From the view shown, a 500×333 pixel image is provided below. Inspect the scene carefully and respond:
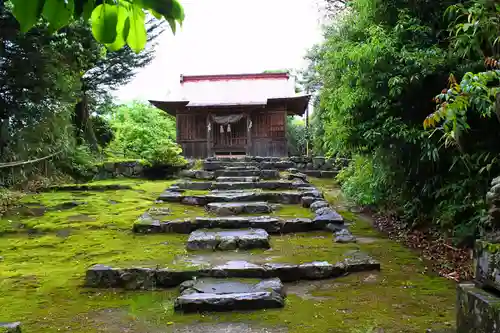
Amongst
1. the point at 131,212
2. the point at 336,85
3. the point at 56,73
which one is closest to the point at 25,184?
the point at 56,73

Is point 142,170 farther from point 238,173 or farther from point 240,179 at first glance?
point 240,179

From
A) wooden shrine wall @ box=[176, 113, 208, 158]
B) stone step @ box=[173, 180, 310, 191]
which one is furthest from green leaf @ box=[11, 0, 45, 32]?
wooden shrine wall @ box=[176, 113, 208, 158]

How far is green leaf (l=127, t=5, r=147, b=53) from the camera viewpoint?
3.61 feet

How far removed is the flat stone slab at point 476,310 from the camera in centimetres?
179

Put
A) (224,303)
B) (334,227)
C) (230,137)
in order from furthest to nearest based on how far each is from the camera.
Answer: (230,137), (334,227), (224,303)

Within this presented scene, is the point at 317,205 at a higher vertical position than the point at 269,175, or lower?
lower

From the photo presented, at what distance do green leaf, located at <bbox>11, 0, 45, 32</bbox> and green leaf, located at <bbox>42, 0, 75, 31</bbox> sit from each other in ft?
0.21

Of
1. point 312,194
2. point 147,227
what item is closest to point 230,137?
point 312,194

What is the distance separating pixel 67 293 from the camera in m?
3.24

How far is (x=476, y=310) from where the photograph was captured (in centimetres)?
193

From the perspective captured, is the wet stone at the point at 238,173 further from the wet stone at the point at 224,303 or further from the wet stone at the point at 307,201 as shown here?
the wet stone at the point at 224,303

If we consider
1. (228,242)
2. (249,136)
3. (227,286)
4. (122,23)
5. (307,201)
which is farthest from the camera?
(249,136)

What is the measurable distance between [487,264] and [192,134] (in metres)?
16.6

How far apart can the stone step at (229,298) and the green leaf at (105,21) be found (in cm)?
219
